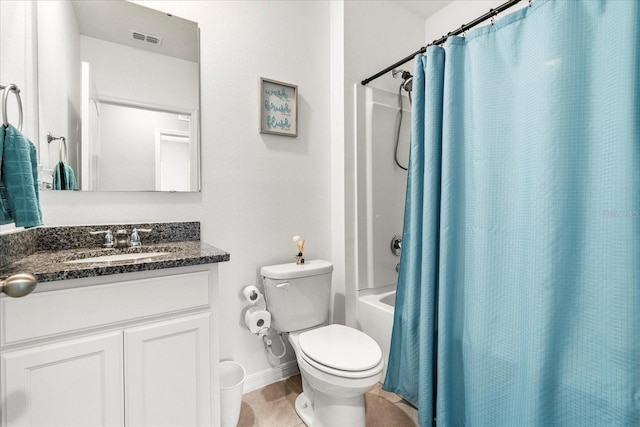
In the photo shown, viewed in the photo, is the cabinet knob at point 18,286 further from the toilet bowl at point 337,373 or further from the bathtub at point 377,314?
the bathtub at point 377,314

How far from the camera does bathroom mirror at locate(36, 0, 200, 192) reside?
1.37m

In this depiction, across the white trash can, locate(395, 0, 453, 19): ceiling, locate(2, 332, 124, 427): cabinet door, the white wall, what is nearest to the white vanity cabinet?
locate(2, 332, 124, 427): cabinet door

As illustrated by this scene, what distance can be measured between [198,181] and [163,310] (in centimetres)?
76

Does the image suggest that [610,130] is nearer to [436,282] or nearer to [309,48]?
[436,282]

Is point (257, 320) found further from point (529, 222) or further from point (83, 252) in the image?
point (529, 222)

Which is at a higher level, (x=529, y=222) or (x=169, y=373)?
(x=529, y=222)

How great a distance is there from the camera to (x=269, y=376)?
1901 mm

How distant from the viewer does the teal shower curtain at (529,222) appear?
95cm

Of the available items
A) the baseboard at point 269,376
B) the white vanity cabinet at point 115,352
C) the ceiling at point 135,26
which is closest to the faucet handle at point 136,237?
the white vanity cabinet at point 115,352

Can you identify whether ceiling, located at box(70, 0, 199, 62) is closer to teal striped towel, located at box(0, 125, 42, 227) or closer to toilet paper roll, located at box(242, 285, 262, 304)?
teal striped towel, located at box(0, 125, 42, 227)

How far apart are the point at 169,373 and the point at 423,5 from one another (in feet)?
9.10

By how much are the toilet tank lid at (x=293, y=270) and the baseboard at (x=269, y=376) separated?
638 mm

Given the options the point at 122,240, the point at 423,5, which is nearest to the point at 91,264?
the point at 122,240

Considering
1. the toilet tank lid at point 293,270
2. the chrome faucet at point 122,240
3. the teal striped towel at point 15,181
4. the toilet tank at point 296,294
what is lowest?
the toilet tank at point 296,294
